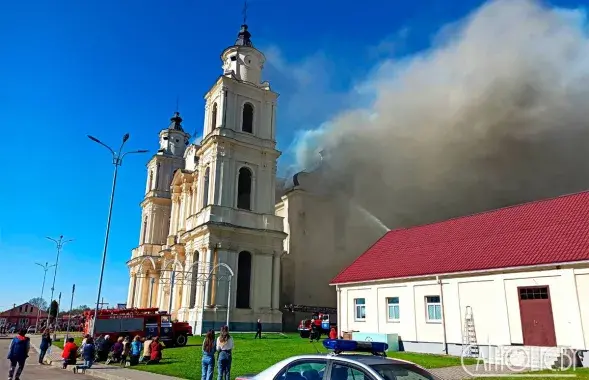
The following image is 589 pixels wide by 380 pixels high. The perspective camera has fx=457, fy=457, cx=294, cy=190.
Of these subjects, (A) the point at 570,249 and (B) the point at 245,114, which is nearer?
(A) the point at 570,249

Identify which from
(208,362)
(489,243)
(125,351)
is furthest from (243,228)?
(208,362)

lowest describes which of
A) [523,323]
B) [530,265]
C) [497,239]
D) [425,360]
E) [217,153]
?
[425,360]

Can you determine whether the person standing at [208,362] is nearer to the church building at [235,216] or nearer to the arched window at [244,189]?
the church building at [235,216]

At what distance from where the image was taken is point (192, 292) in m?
43.3

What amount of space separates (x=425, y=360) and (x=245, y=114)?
3301 centimetres

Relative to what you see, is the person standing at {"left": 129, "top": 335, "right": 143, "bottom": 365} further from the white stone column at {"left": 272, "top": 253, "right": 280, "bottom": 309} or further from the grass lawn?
the white stone column at {"left": 272, "top": 253, "right": 280, "bottom": 309}

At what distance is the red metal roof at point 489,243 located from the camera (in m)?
20.7

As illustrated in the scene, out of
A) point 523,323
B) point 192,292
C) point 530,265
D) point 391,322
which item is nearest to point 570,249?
point 530,265

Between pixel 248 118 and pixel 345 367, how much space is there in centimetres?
4234

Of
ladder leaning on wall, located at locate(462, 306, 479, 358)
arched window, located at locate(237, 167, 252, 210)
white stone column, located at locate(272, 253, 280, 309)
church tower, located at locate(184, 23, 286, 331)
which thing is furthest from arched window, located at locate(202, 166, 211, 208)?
A: ladder leaning on wall, located at locate(462, 306, 479, 358)

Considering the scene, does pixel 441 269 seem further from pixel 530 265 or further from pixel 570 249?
pixel 570 249

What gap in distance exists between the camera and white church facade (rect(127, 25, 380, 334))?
134ft

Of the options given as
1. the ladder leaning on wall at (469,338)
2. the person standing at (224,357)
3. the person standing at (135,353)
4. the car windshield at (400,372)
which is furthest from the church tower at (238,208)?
the car windshield at (400,372)

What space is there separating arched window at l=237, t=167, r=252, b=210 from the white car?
37.8 metres
